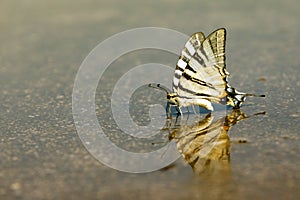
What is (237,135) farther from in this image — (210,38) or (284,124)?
(210,38)

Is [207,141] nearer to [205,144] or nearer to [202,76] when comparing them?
[205,144]

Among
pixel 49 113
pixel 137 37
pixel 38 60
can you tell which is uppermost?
pixel 137 37

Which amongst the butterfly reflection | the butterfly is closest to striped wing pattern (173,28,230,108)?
the butterfly

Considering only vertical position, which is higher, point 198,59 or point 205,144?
point 198,59

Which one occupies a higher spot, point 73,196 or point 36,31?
point 36,31

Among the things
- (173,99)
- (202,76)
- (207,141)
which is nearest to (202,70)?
(202,76)

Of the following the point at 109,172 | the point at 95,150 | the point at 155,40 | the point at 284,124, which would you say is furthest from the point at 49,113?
the point at 155,40

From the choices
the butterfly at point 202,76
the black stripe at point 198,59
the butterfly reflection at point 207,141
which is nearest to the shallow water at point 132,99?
the butterfly reflection at point 207,141
